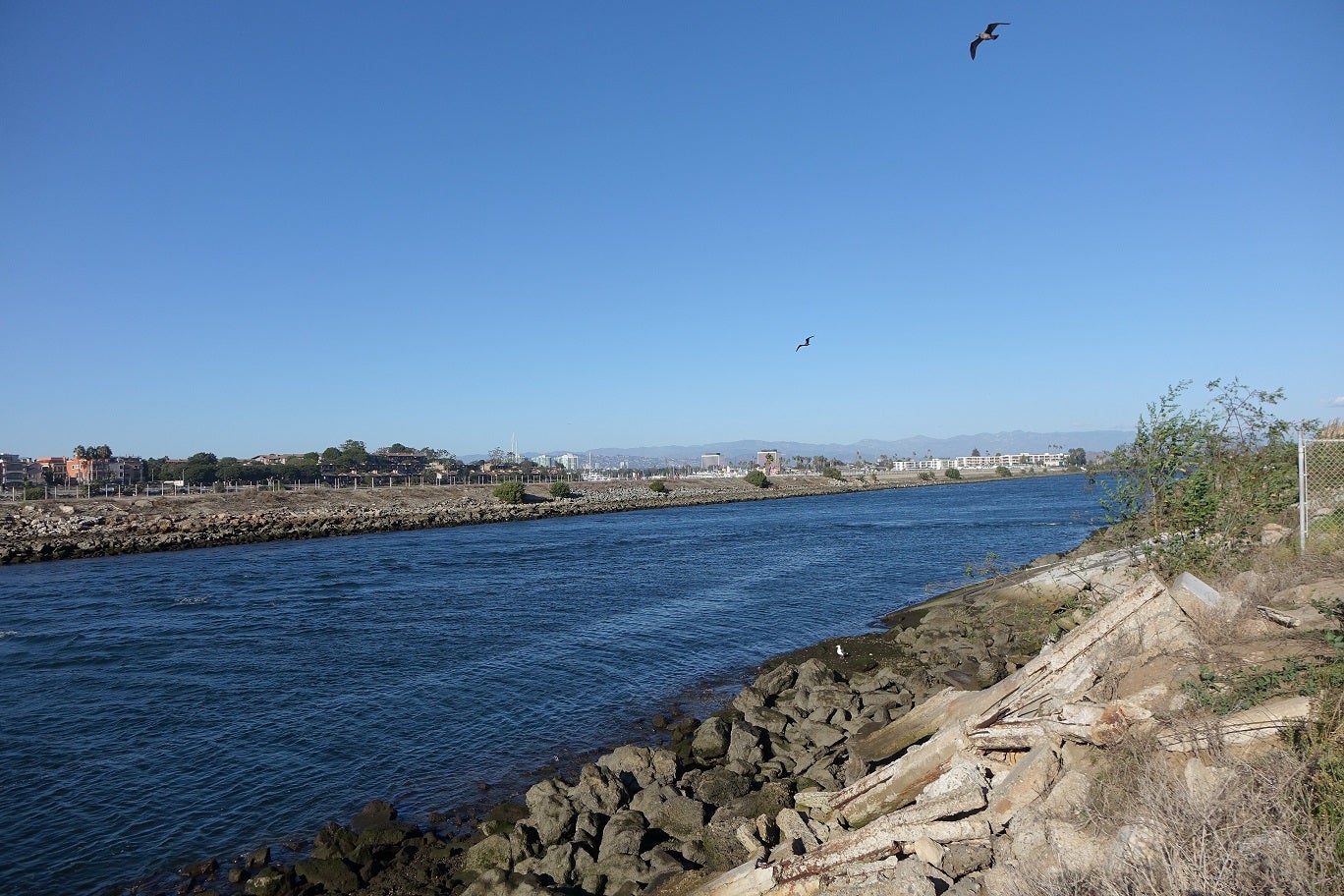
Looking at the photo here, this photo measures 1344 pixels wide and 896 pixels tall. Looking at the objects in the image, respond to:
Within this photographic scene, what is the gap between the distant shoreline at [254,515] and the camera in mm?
47719

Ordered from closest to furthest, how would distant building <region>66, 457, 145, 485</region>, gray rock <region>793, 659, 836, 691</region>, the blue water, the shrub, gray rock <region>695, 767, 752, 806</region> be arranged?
gray rock <region>695, 767, 752, 806</region>, the blue water, gray rock <region>793, 659, 836, 691</region>, the shrub, distant building <region>66, 457, 145, 485</region>

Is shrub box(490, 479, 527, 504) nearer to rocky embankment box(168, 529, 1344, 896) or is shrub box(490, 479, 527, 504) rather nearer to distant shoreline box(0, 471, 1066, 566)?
distant shoreline box(0, 471, 1066, 566)

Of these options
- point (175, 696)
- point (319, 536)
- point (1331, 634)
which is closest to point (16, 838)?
point (175, 696)

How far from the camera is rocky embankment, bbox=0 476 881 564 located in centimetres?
4775

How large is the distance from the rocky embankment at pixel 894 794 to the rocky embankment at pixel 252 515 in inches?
1799

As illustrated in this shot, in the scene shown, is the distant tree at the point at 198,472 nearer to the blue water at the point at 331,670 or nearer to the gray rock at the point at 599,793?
the blue water at the point at 331,670

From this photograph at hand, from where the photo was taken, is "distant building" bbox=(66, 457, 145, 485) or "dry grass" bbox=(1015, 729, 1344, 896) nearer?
"dry grass" bbox=(1015, 729, 1344, 896)

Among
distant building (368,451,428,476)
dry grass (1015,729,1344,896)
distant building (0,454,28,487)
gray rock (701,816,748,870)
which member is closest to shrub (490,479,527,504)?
distant building (368,451,428,476)

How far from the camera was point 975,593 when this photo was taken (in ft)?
75.1

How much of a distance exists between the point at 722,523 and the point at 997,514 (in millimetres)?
25208

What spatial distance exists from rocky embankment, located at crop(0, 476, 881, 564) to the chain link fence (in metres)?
54.4

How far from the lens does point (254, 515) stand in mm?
62375

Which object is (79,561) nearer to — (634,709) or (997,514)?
(634,709)

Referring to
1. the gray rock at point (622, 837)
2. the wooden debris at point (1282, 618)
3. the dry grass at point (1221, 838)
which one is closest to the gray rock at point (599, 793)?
the gray rock at point (622, 837)
